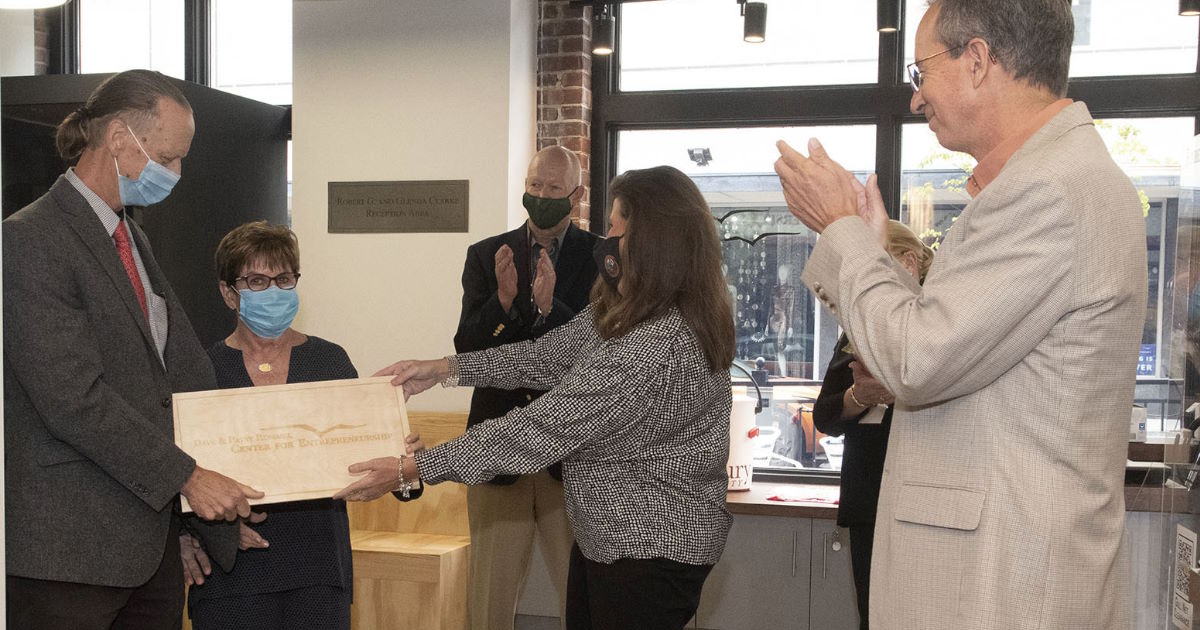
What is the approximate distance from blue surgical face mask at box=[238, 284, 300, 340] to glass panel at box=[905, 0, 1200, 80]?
3423mm

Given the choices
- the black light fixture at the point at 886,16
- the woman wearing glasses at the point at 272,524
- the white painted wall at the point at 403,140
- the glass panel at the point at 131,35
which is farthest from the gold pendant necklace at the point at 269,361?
the glass panel at the point at 131,35

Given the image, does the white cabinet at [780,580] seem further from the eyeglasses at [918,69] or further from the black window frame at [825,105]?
the eyeglasses at [918,69]

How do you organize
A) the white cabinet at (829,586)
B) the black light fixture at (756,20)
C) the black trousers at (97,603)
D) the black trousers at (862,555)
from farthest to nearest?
the black light fixture at (756,20) → the white cabinet at (829,586) → the black trousers at (862,555) → the black trousers at (97,603)

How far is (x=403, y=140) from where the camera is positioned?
5.46 metres

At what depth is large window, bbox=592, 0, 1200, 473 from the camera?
5.13 meters

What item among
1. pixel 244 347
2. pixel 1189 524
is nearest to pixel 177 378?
pixel 244 347

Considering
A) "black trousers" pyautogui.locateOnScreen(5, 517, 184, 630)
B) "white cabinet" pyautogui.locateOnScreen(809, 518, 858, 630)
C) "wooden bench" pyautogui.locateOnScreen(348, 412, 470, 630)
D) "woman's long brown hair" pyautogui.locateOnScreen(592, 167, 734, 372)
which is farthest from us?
"white cabinet" pyautogui.locateOnScreen(809, 518, 858, 630)

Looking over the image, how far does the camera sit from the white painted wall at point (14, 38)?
5.49 ft

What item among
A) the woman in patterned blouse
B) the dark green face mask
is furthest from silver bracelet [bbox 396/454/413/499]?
the dark green face mask

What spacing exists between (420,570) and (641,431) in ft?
7.88

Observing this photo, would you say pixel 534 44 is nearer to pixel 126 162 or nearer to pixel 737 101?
pixel 737 101

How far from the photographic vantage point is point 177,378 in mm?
2553

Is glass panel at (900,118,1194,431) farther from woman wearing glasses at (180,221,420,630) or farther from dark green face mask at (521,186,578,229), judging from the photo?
woman wearing glasses at (180,221,420,630)

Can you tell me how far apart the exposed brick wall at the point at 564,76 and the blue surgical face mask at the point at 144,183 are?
326 cm
